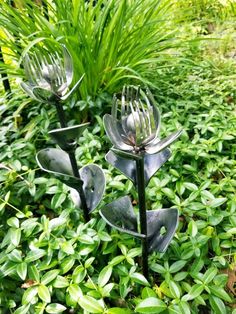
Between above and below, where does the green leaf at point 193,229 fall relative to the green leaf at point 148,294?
above

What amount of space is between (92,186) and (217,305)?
0.41 m

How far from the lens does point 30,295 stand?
0.66 meters

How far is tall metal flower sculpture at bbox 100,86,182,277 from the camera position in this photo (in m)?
0.51

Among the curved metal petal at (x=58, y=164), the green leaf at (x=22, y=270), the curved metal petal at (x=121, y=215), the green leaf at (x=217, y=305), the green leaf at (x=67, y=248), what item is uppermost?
the curved metal petal at (x=58, y=164)

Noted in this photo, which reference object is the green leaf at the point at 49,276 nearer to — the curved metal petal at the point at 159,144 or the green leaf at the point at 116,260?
the green leaf at the point at 116,260

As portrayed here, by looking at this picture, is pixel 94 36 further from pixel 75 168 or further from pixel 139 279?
pixel 139 279

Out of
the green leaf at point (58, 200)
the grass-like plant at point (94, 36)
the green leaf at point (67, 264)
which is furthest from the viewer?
the grass-like plant at point (94, 36)

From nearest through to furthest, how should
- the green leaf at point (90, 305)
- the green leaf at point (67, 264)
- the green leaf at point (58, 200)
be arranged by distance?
the green leaf at point (90, 305), the green leaf at point (67, 264), the green leaf at point (58, 200)

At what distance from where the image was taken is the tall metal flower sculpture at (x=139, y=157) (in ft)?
1.68

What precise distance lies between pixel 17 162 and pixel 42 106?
39cm

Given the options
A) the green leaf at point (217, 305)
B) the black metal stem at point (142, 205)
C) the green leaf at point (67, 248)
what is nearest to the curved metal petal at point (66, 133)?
the black metal stem at point (142, 205)

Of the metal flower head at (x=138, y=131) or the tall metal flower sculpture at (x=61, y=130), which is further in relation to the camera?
the tall metal flower sculpture at (x=61, y=130)

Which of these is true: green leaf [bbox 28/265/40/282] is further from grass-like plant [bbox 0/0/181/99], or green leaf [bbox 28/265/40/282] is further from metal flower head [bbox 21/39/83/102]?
grass-like plant [bbox 0/0/181/99]

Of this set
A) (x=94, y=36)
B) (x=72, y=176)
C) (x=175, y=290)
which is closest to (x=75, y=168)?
(x=72, y=176)
